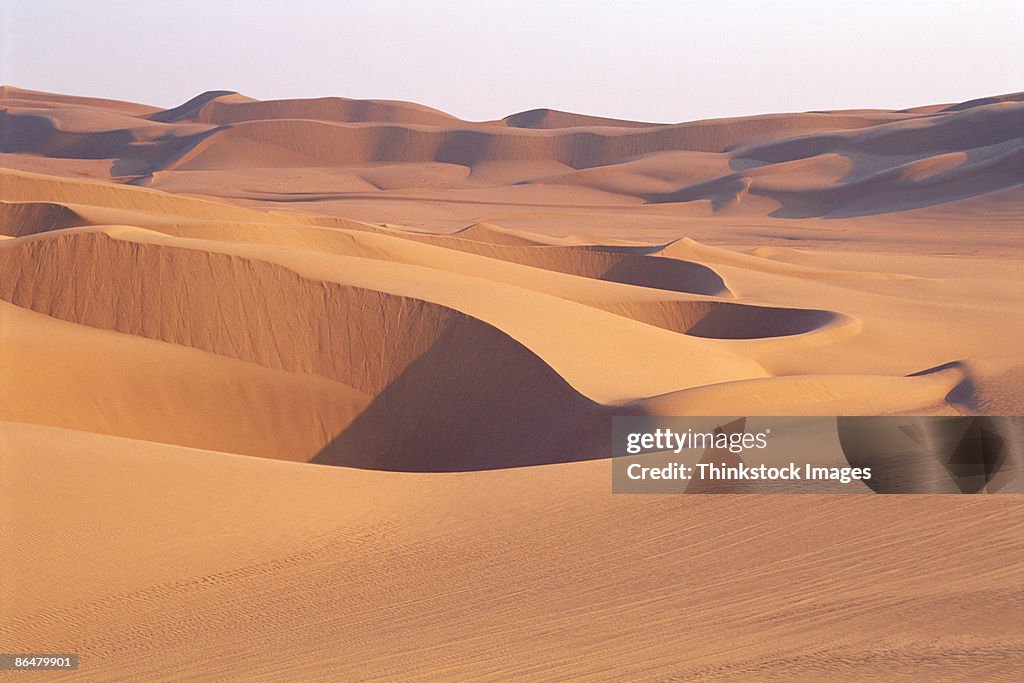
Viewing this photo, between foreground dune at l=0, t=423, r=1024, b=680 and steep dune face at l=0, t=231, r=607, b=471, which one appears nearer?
foreground dune at l=0, t=423, r=1024, b=680

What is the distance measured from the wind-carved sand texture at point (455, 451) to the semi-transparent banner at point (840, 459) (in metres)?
0.29

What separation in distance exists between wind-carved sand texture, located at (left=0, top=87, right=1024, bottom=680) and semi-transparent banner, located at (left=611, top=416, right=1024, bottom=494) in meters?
0.29

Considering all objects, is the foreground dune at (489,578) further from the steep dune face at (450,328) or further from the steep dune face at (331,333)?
the steep dune face at (331,333)

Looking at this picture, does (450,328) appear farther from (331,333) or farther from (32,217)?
(32,217)

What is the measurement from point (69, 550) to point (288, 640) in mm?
1909

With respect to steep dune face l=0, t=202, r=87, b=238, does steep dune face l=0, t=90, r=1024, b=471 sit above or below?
below

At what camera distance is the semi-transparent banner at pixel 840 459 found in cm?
664

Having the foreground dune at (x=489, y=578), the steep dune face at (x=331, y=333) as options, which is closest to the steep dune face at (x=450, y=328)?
the steep dune face at (x=331, y=333)

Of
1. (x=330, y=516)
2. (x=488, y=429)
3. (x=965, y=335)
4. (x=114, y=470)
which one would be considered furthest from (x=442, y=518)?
(x=965, y=335)

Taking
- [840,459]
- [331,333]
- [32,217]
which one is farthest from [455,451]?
[32,217]

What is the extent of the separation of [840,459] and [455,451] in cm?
640

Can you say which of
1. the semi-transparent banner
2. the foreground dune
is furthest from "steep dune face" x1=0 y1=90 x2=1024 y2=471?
the foreground dune

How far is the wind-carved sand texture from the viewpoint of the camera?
15.9 ft

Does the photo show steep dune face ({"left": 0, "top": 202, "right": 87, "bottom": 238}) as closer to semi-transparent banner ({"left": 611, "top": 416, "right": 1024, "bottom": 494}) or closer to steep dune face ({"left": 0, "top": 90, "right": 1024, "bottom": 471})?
steep dune face ({"left": 0, "top": 90, "right": 1024, "bottom": 471})
